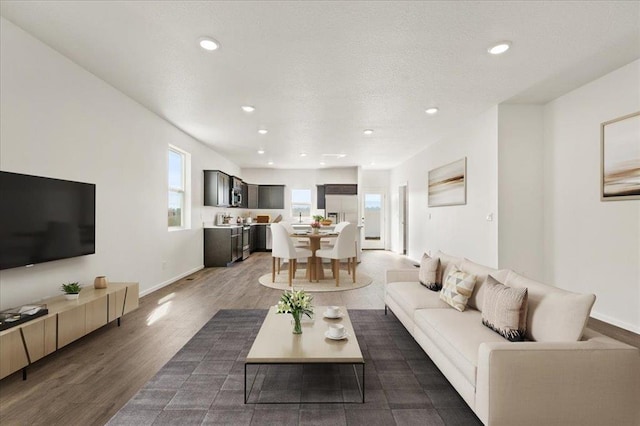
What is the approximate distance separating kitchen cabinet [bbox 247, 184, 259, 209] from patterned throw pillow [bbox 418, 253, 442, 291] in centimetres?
765

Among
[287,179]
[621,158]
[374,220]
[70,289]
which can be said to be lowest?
[70,289]

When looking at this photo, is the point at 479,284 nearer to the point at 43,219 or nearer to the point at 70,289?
the point at 70,289

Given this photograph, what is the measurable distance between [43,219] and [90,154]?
990 mm

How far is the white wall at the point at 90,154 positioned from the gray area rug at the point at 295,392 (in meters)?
A: 1.60

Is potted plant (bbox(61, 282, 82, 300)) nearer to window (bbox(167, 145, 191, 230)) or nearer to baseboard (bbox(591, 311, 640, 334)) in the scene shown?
window (bbox(167, 145, 191, 230))

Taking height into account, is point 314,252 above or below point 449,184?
below

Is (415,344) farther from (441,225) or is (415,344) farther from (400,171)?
(400,171)

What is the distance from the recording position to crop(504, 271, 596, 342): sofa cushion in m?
1.62

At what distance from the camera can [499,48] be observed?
9.04 ft

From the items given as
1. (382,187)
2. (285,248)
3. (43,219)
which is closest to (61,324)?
(43,219)


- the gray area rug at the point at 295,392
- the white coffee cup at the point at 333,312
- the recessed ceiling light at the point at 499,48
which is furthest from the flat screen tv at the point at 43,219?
the recessed ceiling light at the point at 499,48

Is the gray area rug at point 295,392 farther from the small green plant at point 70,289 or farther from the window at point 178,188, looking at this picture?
the window at point 178,188

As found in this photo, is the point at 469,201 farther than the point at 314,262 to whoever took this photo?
No

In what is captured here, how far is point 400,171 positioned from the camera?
923cm
